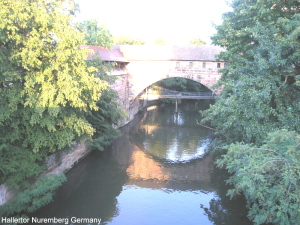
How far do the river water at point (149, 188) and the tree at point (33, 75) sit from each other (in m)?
2.48

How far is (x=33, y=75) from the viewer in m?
8.76

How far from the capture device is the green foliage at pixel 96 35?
27.4 metres

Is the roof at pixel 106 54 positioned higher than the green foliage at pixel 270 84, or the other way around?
the roof at pixel 106 54

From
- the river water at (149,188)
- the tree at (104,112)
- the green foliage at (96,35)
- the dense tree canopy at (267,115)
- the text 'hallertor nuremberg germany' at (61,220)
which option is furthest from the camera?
the green foliage at (96,35)

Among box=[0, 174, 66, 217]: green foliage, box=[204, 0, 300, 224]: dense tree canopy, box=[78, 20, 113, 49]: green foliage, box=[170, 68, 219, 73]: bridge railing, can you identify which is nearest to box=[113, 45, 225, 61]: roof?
box=[170, 68, 219, 73]: bridge railing

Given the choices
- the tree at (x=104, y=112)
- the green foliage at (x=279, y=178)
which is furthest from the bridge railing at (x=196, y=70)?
the green foliage at (x=279, y=178)

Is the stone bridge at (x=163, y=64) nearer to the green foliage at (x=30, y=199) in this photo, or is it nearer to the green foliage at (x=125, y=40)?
the green foliage at (x=30, y=199)

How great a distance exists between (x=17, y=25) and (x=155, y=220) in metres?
8.17

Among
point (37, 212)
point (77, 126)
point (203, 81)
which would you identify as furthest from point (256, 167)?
point (203, 81)

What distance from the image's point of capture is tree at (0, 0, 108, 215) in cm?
828

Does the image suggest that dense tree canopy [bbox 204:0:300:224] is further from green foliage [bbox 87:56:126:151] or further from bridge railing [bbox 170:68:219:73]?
bridge railing [bbox 170:68:219:73]

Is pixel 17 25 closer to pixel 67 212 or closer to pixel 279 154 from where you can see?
pixel 67 212

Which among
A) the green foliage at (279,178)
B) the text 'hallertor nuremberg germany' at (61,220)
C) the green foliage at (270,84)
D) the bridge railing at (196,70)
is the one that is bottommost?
the text 'hallertor nuremberg germany' at (61,220)

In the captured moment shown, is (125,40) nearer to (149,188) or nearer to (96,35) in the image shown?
(96,35)
